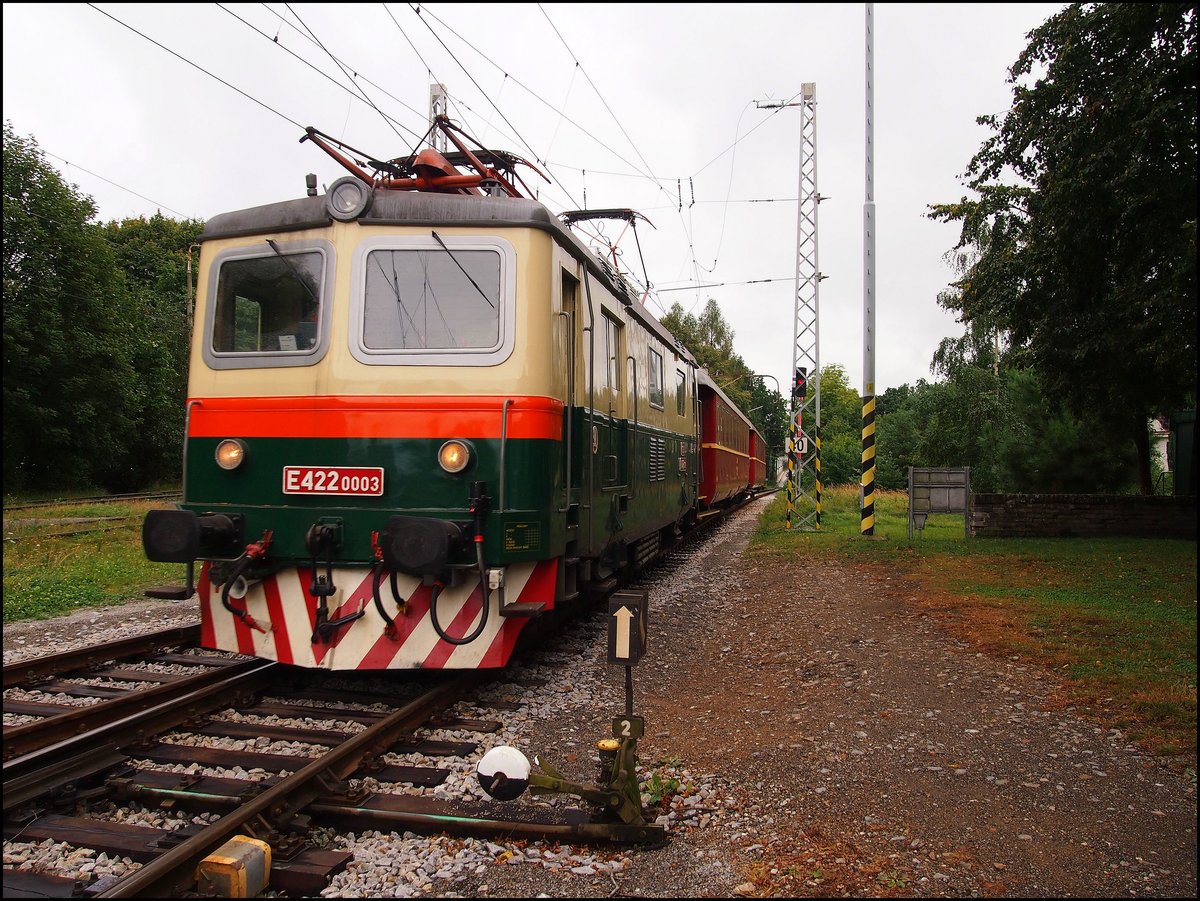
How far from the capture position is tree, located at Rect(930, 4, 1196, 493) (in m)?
8.99

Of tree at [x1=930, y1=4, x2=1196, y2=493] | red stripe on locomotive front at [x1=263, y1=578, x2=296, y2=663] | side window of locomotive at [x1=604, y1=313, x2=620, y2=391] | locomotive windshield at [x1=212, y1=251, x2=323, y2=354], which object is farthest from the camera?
tree at [x1=930, y1=4, x2=1196, y2=493]

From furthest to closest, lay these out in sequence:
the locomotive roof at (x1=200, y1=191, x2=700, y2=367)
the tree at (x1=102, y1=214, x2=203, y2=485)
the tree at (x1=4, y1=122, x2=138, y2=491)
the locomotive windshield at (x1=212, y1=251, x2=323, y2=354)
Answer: the tree at (x1=102, y1=214, x2=203, y2=485) → the tree at (x1=4, y1=122, x2=138, y2=491) → the locomotive windshield at (x1=212, y1=251, x2=323, y2=354) → the locomotive roof at (x1=200, y1=191, x2=700, y2=367)

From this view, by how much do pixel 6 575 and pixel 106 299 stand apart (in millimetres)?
6941

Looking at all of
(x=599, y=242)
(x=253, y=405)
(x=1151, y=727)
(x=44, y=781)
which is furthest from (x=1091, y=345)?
(x=44, y=781)

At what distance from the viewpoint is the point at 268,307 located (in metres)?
5.73

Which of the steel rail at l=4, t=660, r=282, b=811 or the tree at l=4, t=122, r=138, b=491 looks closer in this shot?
the steel rail at l=4, t=660, r=282, b=811

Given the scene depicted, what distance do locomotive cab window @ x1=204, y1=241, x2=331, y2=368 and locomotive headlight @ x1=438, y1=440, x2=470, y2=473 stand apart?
1.12 m

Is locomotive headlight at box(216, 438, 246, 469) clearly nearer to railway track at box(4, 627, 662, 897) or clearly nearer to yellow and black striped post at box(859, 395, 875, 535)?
railway track at box(4, 627, 662, 897)

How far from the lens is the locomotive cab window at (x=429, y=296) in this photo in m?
5.36

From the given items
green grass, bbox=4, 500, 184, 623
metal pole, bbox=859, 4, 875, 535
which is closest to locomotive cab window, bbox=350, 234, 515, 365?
green grass, bbox=4, 500, 184, 623

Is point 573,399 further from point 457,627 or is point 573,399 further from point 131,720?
point 131,720

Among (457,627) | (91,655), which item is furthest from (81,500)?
(457,627)

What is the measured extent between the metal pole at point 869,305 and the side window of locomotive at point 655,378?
581 cm

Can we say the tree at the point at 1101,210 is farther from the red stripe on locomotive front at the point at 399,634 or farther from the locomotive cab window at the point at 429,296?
the red stripe on locomotive front at the point at 399,634
